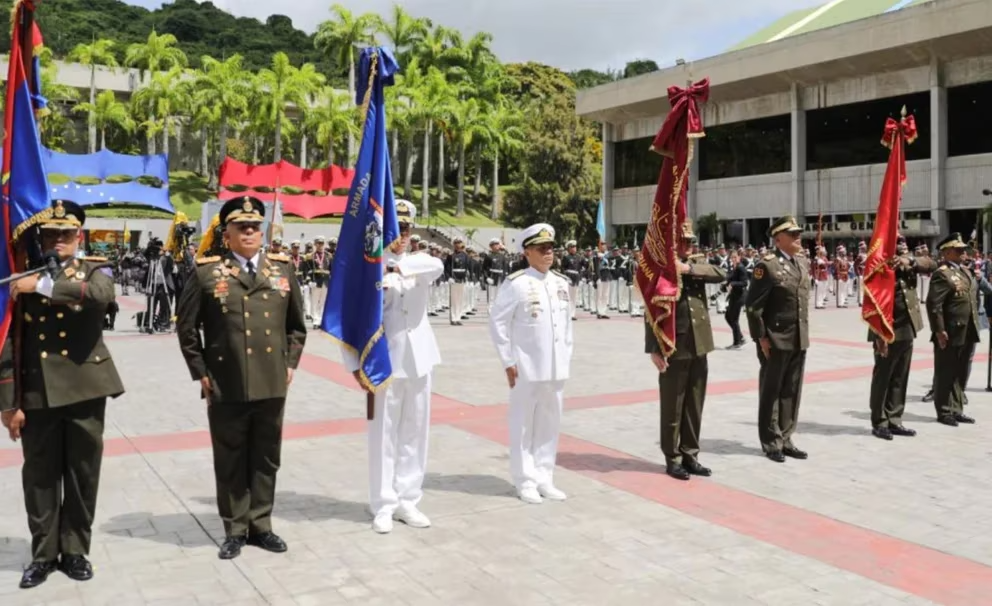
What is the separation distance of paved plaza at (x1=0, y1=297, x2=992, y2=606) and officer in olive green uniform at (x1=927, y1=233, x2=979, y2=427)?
30cm

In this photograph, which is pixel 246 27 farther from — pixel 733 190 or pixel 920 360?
pixel 920 360

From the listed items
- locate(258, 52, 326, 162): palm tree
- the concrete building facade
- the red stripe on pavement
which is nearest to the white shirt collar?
the red stripe on pavement

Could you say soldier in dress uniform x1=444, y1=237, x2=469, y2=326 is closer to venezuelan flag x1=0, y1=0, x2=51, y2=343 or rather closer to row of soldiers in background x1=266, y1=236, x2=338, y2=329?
row of soldiers in background x1=266, y1=236, x2=338, y2=329

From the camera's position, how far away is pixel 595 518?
19.4 ft

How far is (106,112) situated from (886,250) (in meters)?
62.2

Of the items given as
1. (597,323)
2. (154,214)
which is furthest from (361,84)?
(154,214)

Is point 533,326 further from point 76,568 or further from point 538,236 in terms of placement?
point 76,568

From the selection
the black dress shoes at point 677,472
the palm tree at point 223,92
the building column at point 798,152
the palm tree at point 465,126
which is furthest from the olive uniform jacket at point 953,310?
the palm tree at point 465,126

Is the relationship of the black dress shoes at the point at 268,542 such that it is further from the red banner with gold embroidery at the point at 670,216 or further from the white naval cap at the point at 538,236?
the red banner with gold embroidery at the point at 670,216

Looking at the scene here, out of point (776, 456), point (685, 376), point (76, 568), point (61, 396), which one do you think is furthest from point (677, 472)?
point (61, 396)

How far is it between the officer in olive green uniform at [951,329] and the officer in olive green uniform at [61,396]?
8.37 meters

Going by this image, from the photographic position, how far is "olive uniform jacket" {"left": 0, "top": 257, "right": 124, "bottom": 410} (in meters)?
4.62

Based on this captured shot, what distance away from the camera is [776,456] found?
7.69 metres

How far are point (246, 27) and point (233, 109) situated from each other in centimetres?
5113
